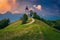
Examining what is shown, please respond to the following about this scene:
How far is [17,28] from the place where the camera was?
113ft

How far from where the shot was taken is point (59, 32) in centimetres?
3541

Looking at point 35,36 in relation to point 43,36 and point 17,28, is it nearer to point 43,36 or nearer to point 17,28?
point 43,36

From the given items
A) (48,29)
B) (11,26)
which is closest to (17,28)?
(11,26)

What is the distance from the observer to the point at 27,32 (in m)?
33.5

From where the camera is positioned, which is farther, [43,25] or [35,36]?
[43,25]

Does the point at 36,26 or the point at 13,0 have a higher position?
the point at 13,0

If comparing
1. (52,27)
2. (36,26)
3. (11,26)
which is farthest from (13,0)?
(52,27)

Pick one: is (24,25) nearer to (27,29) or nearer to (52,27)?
(27,29)

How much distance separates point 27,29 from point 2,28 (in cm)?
432

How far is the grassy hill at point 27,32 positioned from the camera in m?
31.8

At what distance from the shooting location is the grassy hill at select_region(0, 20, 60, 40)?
31.8 meters

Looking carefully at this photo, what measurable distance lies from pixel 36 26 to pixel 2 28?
6.56 metres

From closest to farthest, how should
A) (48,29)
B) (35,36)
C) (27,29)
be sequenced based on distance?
(35,36), (27,29), (48,29)

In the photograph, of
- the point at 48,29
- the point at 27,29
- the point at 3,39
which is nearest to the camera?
the point at 3,39
